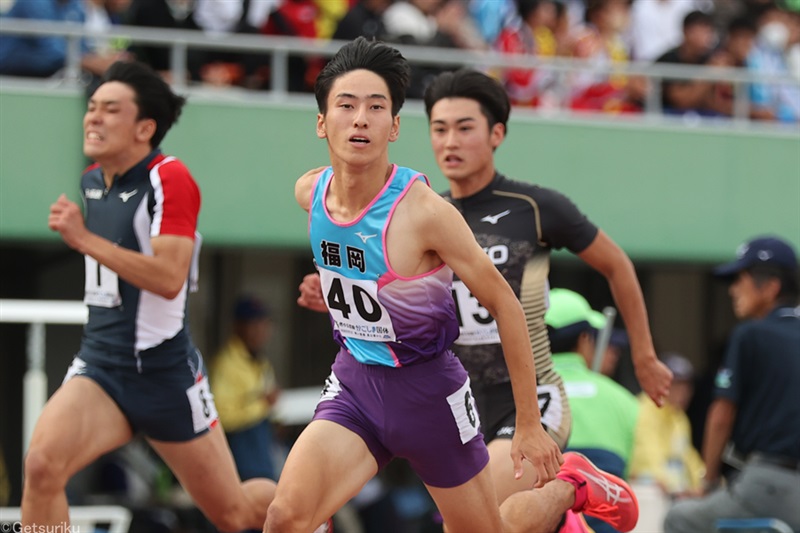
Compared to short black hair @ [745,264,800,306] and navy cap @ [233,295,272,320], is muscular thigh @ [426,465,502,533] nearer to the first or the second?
short black hair @ [745,264,800,306]

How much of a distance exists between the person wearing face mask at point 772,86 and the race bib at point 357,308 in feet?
30.9

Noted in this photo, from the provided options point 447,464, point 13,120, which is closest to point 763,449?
point 447,464

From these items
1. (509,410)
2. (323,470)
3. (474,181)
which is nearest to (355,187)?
(323,470)

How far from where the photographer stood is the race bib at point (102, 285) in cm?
704

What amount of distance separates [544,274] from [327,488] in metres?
1.76

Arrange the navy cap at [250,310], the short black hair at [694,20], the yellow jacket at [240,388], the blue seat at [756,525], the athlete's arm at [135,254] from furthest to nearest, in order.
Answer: the short black hair at [694,20]
the navy cap at [250,310]
the yellow jacket at [240,388]
the blue seat at [756,525]
the athlete's arm at [135,254]

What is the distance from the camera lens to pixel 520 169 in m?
13.5

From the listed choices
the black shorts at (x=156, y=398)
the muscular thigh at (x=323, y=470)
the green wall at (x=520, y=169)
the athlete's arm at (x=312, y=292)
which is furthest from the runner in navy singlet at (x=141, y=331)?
the green wall at (x=520, y=169)

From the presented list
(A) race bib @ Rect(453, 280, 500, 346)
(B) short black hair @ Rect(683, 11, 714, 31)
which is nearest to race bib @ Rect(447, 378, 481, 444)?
(A) race bib @ Rect(453, 280, 500, 346)

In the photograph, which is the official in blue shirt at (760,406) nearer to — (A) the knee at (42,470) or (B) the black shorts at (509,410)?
(B) the black shorts at (509,410)

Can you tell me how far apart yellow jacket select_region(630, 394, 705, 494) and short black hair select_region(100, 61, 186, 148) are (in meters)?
5.61

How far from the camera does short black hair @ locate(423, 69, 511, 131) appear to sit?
23.1 ft

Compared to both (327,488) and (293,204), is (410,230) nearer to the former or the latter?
(327,488)

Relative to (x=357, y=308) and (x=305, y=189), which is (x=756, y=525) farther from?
(x=305, y=189)
